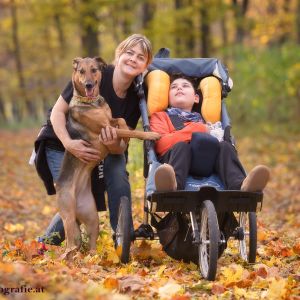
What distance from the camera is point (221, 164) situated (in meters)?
5.32

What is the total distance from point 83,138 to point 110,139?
1.23 feet

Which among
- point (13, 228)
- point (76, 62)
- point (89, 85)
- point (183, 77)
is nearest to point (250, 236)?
point (183, 77)

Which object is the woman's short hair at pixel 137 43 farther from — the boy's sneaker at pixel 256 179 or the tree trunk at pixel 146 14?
the tree trunk at pixel 146 14

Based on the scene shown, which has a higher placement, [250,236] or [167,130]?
[167,130]

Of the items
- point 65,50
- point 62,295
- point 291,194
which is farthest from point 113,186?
point 65,50

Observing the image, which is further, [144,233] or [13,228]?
[13,228]

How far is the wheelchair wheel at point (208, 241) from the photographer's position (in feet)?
15.4

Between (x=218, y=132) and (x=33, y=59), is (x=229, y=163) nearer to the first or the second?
(x=218, y=132)

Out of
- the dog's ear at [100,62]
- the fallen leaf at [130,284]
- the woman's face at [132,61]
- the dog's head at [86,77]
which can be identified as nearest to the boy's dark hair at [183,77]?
the woman's face at [132,61]

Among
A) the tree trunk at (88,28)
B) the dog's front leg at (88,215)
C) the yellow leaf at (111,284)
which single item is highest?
the tree trunk at (88,28)

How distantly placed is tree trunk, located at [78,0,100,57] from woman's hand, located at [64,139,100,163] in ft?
45.5

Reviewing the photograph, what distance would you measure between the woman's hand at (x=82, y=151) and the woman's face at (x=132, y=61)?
2.65 ft

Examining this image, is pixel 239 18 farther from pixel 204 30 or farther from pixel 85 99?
pixel 85 99

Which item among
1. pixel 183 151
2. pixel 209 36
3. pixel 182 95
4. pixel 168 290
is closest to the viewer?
pixel 168 290
